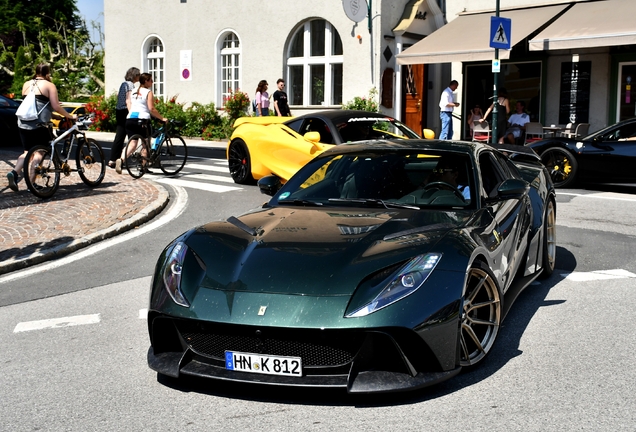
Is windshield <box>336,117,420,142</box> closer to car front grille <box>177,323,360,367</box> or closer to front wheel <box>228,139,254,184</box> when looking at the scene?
front wheel <box>228,139,254,184</box>

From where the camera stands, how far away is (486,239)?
16.3 ft

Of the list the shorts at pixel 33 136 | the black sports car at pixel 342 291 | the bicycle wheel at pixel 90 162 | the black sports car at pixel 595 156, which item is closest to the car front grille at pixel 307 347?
the black sports car at pixel 342 291

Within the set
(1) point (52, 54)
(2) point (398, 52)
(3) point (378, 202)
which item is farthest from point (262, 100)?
(1) point (52, 54)

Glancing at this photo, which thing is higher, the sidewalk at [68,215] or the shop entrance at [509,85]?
the shop entrance at [509,85]

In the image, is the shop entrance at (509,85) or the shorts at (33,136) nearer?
the shorts at (33,136)

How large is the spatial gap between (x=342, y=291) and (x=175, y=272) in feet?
3.27

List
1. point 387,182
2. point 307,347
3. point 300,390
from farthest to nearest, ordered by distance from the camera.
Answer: point 387,182
point 300,390
point 307,347

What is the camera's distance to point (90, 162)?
12570mm

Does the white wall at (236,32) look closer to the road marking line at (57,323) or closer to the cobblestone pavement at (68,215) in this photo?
the cobblestone pavement at (68,215)

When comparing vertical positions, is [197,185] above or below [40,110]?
below

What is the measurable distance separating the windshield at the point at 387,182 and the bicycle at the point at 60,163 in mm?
6539

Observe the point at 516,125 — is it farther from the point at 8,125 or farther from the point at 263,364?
the point at 263,364

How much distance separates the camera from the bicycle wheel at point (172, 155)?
15.3 metres

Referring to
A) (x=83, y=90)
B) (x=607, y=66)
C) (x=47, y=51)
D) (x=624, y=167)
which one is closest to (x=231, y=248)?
(x=624, y=167)
